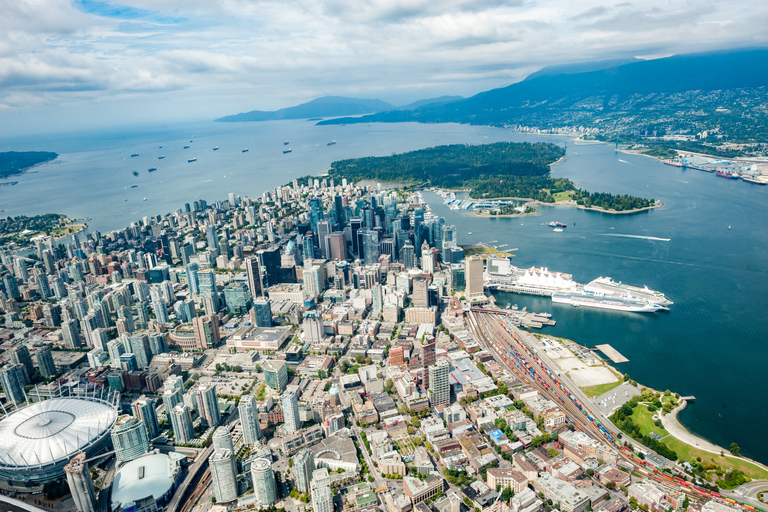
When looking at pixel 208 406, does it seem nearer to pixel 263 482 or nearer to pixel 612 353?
pixel 263 482

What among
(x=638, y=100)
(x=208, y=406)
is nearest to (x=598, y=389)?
(x=208, y=406)

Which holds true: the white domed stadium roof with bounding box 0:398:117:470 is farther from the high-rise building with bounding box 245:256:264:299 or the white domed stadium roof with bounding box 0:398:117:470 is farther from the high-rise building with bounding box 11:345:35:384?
the high-rise building with bounding box 245:256:264:299

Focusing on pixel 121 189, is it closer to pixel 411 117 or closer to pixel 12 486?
pixel 12 486

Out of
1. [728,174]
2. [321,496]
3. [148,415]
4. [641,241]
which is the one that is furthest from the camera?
[728,174]

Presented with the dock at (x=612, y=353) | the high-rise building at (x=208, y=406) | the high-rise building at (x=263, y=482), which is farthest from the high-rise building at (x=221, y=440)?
the dock at (x=612, y=353)

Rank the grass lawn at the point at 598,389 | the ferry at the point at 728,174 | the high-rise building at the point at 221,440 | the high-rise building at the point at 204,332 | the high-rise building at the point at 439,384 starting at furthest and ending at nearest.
Answer: the ferry at the point at 728,174 → the high-rise building at the point at 204,332 → the grass lawn at the point at 598,389 → the high-rise building at the point at 439,384 → the high-rise building at the point at 221,440

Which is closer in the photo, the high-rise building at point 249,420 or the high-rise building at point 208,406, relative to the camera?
the high-rise building at point 249,420

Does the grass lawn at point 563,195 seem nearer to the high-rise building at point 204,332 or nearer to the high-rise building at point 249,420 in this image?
the high-rise building at point 204,332
